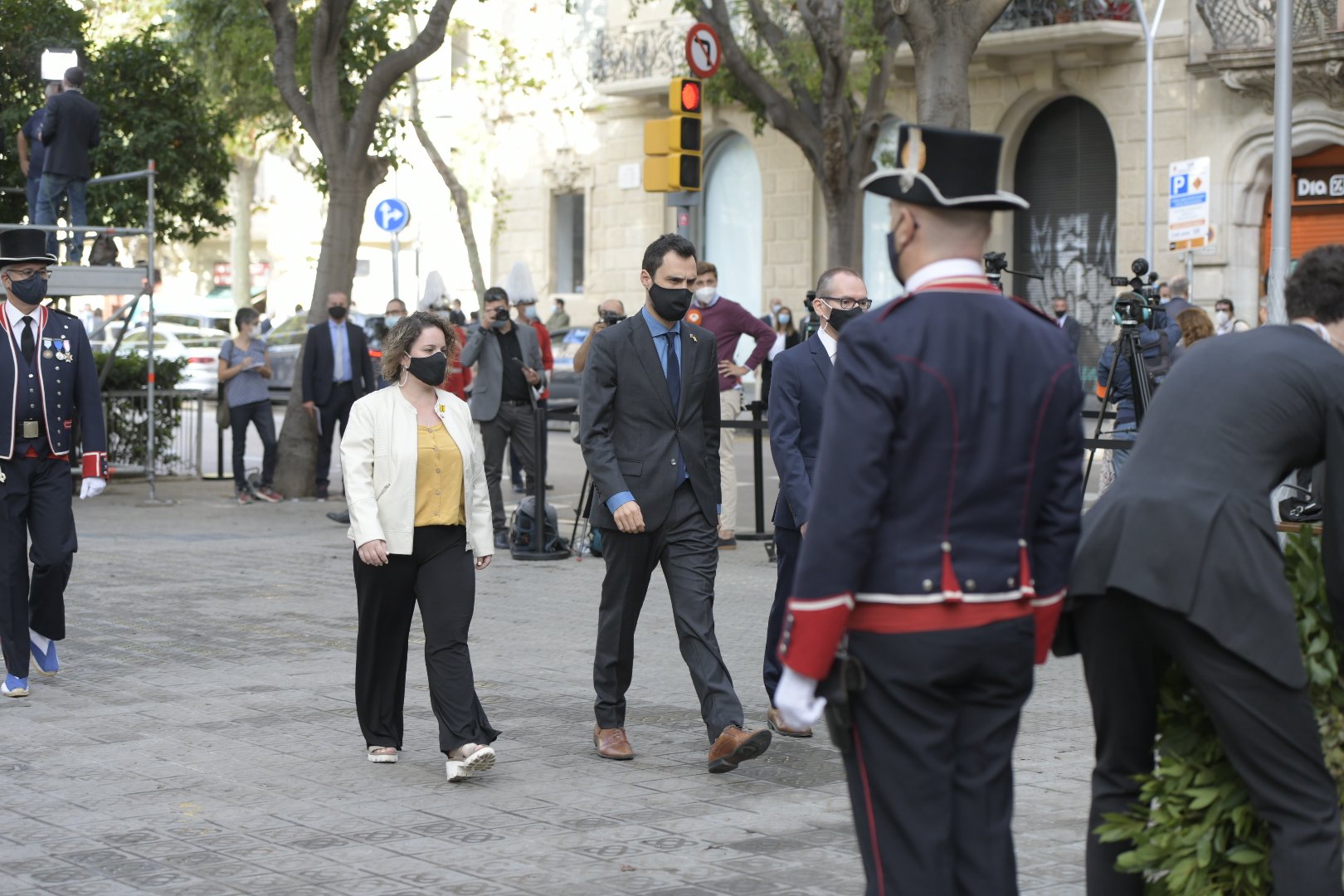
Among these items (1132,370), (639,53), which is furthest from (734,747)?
(639,53)

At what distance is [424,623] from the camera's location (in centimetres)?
692

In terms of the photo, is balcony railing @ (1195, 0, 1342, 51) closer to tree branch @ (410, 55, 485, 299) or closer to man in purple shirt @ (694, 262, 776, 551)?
tree branch @ (410, 55, 485, 299)

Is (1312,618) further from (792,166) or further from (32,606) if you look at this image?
(792,166)

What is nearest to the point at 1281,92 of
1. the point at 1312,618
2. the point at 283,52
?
the point at 283,52

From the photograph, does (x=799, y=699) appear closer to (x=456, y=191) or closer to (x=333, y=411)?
(x=333, y=411)

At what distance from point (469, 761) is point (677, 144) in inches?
327

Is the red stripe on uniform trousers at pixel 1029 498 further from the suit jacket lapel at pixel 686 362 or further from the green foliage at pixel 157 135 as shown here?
the green foliage at pixel 157 135

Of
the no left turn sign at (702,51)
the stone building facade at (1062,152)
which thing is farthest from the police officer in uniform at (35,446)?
the stone building facade at (1062,152)

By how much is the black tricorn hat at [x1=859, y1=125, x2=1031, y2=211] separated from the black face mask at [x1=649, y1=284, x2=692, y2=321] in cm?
337

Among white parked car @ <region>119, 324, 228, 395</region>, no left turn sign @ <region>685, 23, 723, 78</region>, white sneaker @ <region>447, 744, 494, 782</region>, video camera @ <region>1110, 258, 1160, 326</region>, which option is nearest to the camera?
white sneaker @ <region>447, 744, 494, 782</region>

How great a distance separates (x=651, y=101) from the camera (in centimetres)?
3566

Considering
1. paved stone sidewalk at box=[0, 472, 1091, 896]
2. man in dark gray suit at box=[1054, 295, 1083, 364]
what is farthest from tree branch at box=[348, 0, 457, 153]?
paved stone sidewalk at box=[0, 472, 1091, 896]

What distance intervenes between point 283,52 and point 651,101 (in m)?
18.9

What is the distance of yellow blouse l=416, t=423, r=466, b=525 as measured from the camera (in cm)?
695
